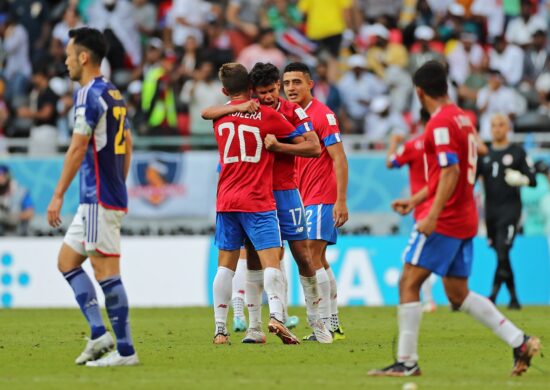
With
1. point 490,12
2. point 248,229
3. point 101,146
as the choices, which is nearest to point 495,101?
point 490,12

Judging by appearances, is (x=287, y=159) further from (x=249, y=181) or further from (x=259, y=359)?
(x=259, y=359)

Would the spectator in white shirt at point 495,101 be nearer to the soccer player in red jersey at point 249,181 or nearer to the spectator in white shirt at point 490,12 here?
the spectator in white shirt at point 490,12

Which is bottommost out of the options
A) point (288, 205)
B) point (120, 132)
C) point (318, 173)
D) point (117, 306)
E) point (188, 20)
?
point (117, 306)

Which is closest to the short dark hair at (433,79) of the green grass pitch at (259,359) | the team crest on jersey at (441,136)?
the team crest on jersey at (441,136)

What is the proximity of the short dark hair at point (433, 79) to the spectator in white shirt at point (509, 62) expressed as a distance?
15.9 m

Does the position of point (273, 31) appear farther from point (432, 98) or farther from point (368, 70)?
point (432, 98)

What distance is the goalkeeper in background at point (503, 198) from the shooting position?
1942 centimetres

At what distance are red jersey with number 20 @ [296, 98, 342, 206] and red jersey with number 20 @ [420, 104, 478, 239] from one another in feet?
11.1

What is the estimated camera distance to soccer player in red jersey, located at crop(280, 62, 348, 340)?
13305mm

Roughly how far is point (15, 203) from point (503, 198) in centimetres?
860

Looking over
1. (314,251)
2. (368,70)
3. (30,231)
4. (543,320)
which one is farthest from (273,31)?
(314,251)

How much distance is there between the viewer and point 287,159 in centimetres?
1312

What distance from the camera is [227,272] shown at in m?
12.7

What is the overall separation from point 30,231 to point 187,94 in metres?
4.03
